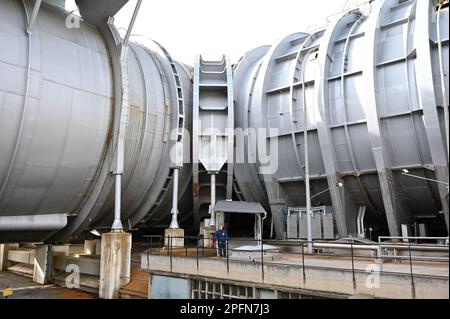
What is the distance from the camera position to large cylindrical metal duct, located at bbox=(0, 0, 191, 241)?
12508 mm

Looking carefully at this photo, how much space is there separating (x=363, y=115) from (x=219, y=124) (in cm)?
764

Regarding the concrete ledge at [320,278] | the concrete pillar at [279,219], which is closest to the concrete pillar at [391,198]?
the concrete pillar at [279,219]

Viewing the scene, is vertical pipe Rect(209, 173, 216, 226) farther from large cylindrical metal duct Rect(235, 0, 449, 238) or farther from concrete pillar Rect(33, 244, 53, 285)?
concrete pillar Rect(33, 244, 53, 285)

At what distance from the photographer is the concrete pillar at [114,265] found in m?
14.3

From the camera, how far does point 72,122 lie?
1375 centimetres

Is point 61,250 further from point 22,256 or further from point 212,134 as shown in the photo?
point 212,134

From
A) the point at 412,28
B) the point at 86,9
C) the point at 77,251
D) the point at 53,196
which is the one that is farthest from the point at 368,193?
the point at 77,251

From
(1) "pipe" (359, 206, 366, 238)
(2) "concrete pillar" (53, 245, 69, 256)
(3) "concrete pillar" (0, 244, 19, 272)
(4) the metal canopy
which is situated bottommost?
(3) "concrete pillar" (0, 244, 19, 272)

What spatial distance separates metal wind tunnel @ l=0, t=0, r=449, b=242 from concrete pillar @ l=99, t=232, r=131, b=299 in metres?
0.75

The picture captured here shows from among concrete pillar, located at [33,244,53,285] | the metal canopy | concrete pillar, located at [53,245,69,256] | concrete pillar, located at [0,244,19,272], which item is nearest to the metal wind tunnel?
the metal canopy

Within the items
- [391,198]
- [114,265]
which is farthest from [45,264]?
[391,198]

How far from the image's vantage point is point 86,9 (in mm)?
15094

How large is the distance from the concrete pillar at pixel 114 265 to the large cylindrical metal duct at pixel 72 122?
70.4 inches
